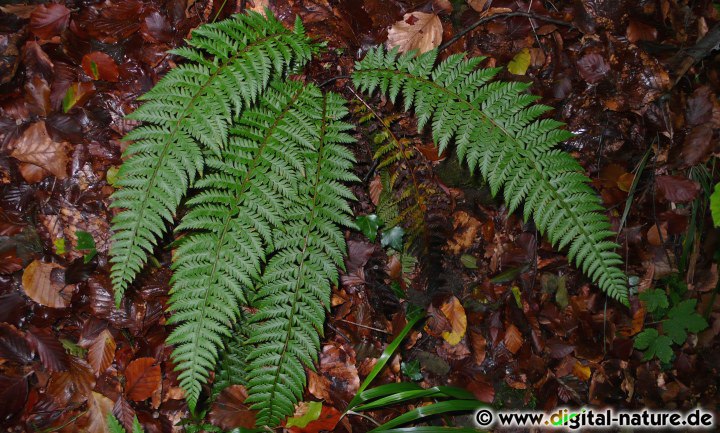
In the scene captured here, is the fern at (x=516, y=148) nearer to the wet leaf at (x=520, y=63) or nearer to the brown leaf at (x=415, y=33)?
the brown leaf at (x=415, y=33)

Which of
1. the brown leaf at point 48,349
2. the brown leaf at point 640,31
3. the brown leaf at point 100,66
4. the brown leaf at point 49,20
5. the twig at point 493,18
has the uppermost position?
the brown leaf at point 49,20

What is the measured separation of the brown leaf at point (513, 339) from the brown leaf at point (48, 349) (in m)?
2.61

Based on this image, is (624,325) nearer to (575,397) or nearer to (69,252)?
(575,397)

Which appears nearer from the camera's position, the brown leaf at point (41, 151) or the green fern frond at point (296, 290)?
the green fern frond at point (296, 290)

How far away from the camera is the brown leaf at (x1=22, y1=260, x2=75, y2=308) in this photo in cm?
236

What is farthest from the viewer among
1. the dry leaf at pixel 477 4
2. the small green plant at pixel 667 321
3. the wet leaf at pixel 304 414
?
the small green plant at pixel 667 321

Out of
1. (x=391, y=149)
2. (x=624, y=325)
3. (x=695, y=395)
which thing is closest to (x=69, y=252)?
(x=391, y=149)

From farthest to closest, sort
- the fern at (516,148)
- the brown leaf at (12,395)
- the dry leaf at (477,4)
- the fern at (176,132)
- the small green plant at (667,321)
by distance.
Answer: the small green plant at (667,321), the dry leaf at (477,4), the brown leaf at (12,395), the fern at (516,148), the fern at (176,132)

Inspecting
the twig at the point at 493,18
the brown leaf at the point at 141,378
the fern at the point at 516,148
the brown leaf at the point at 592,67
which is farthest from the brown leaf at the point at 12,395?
the brown leaf at the point at 592,67

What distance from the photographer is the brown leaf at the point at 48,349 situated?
2359 mm

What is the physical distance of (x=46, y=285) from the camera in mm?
2393

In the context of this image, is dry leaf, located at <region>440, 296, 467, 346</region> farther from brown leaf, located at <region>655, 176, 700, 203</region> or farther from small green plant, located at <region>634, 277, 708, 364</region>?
brown leaf, located at <region>655, 176, 700, 203</region>

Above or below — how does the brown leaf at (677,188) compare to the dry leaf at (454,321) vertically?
above

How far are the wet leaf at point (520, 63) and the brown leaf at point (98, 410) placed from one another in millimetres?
3042
